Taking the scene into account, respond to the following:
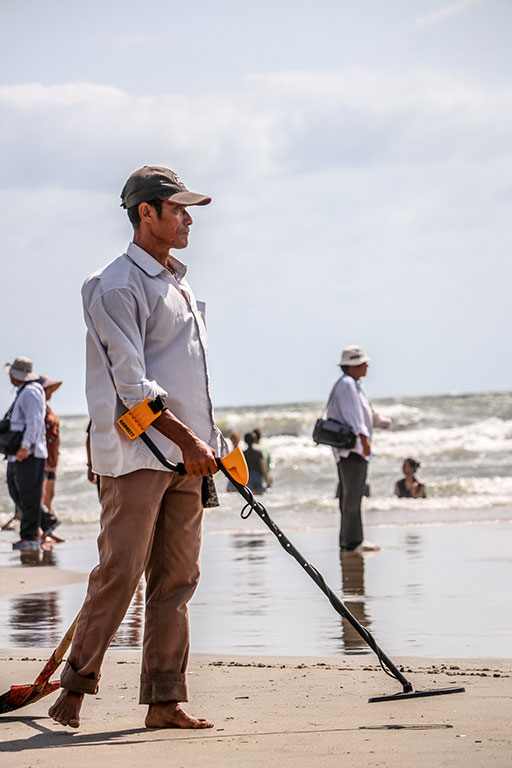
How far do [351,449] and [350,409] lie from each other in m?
0.36

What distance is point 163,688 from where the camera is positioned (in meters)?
4.25

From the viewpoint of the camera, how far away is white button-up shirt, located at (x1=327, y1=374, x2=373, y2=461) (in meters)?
11.1

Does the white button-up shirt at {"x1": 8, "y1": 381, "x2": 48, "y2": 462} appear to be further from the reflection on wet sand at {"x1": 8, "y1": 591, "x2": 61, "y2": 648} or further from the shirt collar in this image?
the shirt collar

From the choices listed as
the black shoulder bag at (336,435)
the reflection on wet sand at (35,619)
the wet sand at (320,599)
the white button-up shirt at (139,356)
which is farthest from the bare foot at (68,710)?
the black shoulder bag at (336,435)

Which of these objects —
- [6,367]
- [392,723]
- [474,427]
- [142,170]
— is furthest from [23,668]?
[474,427]

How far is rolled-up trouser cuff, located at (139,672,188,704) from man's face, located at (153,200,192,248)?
1.52 metres

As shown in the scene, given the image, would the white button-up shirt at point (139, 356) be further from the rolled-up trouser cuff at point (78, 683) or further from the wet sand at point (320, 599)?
the wet sand at point (320, 599)

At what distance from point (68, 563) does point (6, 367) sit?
7.72 feet

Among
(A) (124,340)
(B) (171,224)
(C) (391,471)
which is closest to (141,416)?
(A) (124,340)

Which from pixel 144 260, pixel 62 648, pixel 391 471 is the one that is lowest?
pixel 62 648

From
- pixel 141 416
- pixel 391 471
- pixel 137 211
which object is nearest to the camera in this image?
pixel 141 416

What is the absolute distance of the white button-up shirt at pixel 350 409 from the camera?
36.3 feet

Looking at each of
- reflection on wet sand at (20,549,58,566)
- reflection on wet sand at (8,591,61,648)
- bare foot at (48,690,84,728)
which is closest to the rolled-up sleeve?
bare foot at (48,690,84,728)

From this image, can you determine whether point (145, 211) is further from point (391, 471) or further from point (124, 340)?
point (391, 471)
